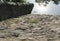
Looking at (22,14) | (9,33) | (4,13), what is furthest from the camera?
(22,14)

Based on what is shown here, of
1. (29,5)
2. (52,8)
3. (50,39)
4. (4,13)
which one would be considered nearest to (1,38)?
(50,39)

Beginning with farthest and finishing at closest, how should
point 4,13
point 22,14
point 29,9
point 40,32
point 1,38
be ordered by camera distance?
point 29,9 < point 22,14 < point 4,13 < point 40,32 < point 1,38

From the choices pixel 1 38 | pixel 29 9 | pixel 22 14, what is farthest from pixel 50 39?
pixel 29 9

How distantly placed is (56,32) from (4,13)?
17.6 feet

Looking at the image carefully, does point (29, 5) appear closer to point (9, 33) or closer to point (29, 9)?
point (29, 9)

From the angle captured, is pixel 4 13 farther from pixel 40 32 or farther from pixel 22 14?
pixel 40 32

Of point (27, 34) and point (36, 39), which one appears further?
point (27, 34)

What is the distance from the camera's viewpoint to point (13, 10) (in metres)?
13.9

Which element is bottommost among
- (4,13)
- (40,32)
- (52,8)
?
(52,8)

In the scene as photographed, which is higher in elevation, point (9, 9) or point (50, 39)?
point (50, 39)

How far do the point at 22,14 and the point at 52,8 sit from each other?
4177mm

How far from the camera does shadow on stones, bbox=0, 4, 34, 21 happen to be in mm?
12628

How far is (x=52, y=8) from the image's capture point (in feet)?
61.0

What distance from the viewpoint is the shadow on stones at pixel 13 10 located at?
12628 mm
